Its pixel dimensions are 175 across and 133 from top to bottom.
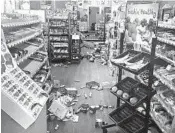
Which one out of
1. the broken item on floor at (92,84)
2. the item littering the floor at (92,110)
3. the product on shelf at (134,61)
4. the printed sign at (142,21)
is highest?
the printed sign at (142,21)

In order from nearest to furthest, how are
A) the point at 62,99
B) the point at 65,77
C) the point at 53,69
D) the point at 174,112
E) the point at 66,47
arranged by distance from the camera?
the point at 174,112 → the point at 62,99 → the point at 65,77 → the point at 53,69 → the point at 66,47

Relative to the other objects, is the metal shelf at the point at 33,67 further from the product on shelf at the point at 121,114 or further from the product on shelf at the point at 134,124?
the product on shelf at the point at 134,124

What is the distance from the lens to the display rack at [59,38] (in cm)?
933

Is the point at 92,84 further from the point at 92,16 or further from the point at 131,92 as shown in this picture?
the point at 92,16

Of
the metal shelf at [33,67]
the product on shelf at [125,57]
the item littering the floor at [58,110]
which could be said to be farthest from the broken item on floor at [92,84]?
the product on shelf at [125,57]

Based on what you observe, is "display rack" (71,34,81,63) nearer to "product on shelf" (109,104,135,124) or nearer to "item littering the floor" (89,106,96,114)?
"item littering the floor" (89,106,96,114)

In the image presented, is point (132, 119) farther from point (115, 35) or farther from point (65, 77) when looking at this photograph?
point (115, 35)

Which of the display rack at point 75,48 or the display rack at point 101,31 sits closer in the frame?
the display rack at point 75,48

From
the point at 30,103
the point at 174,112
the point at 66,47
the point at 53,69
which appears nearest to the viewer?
the point at 30,103

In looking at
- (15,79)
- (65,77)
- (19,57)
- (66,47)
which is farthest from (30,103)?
(66,47)

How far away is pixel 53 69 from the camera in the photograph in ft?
27.5

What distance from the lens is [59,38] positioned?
30.9ft

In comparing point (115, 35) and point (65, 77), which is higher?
point (115, 35)

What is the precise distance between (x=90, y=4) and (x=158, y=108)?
14969 millimetres
